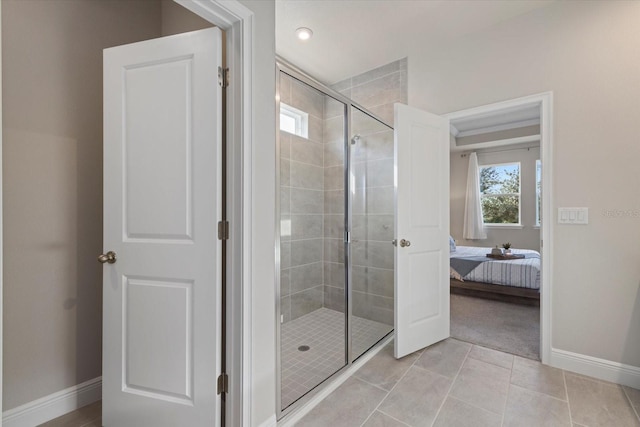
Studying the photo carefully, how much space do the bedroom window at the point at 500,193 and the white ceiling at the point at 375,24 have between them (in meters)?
4.47

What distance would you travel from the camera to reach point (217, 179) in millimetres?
1475

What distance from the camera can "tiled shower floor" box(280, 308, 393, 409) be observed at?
2.08 m

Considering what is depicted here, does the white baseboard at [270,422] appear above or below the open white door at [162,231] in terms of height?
below

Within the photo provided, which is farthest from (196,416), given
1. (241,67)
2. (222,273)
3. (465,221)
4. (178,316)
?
(465,221)

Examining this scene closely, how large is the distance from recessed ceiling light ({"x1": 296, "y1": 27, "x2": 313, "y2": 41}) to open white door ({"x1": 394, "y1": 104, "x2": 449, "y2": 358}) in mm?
1082

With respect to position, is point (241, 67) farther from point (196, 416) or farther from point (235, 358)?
point (196, 416)

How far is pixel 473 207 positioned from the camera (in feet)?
21.2

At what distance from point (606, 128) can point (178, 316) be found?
119 inches

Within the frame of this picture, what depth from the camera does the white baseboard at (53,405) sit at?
5.33 ft

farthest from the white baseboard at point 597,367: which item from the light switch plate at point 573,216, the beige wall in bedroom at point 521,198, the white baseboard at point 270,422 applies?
Result: the beige wall in bedroom at point 521,198

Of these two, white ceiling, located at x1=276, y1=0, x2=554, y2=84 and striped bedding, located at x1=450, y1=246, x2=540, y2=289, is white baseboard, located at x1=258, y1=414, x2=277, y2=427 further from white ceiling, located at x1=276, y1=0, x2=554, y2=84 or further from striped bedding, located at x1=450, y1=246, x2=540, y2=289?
striped bedding, located at x1=450, y1=246, x2=540, y2=289

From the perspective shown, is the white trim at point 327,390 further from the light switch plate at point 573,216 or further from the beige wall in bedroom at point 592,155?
the light switch plate at point 573,216

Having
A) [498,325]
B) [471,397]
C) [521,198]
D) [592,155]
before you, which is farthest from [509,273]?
[521,198]

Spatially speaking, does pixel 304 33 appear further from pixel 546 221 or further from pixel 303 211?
pixel 546 221
